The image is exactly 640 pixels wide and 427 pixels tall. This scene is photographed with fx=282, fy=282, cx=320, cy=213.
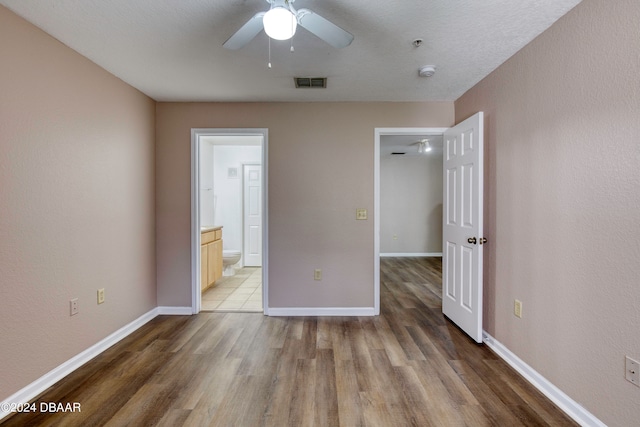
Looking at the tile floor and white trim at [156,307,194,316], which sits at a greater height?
white trim at [156,307,194,316]

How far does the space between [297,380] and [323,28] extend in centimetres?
214

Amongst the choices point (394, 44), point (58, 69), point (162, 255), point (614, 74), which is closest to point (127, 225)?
point (162, 255)

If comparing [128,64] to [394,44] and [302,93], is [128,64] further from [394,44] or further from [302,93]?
[394,44]

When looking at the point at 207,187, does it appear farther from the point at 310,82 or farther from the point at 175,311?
the point at 310,82

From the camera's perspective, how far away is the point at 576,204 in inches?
62.8

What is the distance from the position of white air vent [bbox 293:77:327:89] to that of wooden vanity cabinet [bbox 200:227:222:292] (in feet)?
6.97

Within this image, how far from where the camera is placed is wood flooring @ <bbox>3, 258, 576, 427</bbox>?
5.20 ft

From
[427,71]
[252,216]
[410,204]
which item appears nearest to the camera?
[427,71]

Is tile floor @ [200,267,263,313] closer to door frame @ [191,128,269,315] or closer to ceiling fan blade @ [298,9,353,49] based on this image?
door frame @ [191,128,269,315]

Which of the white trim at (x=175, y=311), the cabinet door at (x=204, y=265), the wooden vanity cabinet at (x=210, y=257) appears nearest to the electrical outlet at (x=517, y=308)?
the white trim at (x=175, y=311)

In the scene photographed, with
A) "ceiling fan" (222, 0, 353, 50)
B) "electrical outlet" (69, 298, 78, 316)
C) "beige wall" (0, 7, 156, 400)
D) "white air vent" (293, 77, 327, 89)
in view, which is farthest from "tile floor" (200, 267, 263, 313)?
"ceiling fan" (222, 0, 353, 50)

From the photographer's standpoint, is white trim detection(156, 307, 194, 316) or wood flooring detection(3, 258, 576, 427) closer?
wood flooring detection(3, 258, 576, 427)

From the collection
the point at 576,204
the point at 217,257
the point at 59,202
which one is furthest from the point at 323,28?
the point at 217,257

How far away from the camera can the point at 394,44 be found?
195cm
